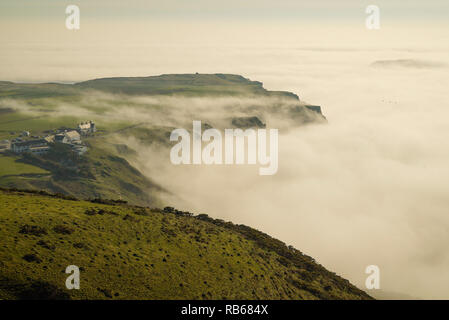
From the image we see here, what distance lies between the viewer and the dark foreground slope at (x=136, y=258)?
56.3m

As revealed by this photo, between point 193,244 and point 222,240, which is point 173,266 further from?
point 222,240

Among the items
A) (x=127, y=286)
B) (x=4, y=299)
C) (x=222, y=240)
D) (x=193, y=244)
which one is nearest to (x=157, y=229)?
(x=193, y=244)

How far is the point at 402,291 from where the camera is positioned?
184m

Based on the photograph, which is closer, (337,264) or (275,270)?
(275,270)

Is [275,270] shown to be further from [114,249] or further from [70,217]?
[70,217]

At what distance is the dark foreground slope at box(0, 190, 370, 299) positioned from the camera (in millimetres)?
56312

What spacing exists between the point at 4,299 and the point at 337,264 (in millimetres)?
171640

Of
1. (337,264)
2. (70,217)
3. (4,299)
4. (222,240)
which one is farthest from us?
(337,264)

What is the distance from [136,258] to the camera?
66.8 metres

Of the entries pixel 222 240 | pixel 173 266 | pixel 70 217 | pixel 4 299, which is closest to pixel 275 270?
pixel 222 240

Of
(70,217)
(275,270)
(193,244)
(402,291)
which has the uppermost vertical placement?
(70,217)

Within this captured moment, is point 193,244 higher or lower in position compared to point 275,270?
higher

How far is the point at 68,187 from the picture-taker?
655 ft
